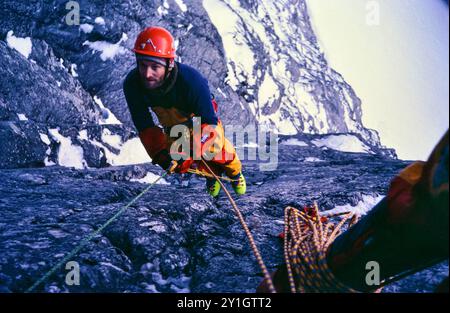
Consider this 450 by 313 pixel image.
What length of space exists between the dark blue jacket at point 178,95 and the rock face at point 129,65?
138 inches

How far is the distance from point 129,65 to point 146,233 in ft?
37.5

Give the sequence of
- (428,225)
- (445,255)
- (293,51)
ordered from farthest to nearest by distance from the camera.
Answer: (293,51)
(445,255)
(428,225)

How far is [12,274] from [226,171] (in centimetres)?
263

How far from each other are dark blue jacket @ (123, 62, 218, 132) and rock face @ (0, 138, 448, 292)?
3.10ft

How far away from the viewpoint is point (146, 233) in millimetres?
2828

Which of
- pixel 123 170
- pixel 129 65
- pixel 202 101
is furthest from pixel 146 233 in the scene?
pixel 129 65

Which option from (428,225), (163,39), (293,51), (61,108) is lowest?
(428,225)

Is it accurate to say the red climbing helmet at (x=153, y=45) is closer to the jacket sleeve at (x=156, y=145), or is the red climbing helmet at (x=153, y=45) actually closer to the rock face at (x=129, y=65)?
the jacket sleeve at (x=156, y=145)

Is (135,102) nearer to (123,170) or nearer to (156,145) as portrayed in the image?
(156,145)

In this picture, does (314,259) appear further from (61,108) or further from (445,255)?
(61,108)

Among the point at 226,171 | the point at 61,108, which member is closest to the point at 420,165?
the point at 226,171

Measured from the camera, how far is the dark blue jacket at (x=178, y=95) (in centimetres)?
333
